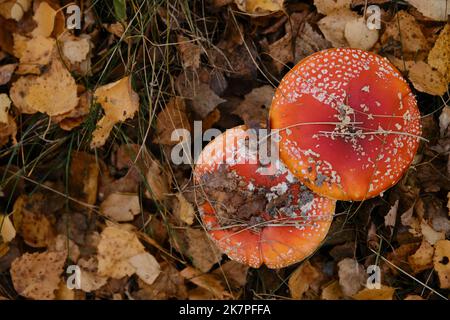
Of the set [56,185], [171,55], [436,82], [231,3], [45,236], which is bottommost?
[45,236]

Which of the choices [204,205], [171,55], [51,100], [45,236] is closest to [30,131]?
[51,100]

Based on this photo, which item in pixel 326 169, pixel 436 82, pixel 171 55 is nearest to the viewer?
pixel 326 169

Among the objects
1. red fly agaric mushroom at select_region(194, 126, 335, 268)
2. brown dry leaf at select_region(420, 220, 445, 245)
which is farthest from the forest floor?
red fly agaric mushroom at select_region(194, 126, 335, 268)

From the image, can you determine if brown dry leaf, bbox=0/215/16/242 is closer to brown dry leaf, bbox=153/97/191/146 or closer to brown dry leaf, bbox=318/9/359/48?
brown dry leaf, bbox=153/97/191/146

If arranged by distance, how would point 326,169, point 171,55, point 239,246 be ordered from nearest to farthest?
1. point 326,169
2. point 239,246
3. point 171,55

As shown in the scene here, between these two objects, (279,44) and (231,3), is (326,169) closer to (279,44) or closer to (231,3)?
(279,44)
